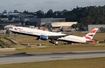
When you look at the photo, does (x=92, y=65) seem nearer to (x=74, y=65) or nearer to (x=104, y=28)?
(x=74, y=65)

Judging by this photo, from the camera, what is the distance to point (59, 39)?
88.0m

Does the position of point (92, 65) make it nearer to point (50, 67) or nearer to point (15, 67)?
point (50, 67)

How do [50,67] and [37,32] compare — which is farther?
[37,32]

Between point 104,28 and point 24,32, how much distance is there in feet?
339

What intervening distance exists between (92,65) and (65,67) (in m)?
2.66

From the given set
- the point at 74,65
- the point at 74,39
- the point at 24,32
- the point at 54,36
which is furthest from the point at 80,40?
the point at 74,65

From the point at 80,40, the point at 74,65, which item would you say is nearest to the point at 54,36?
the point at 80,40

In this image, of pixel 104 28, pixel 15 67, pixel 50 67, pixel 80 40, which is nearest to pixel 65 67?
pixel 50 67

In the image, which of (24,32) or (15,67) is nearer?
(15,67)

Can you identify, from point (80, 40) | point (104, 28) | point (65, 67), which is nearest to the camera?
point (65, 67)

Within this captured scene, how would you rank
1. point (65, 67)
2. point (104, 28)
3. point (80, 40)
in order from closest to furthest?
point (65, 67), point (80, 40), point (104, 28)

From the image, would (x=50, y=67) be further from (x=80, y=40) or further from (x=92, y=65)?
(x=80, y=40)

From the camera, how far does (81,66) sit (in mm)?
30656

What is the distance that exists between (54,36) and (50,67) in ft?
187
